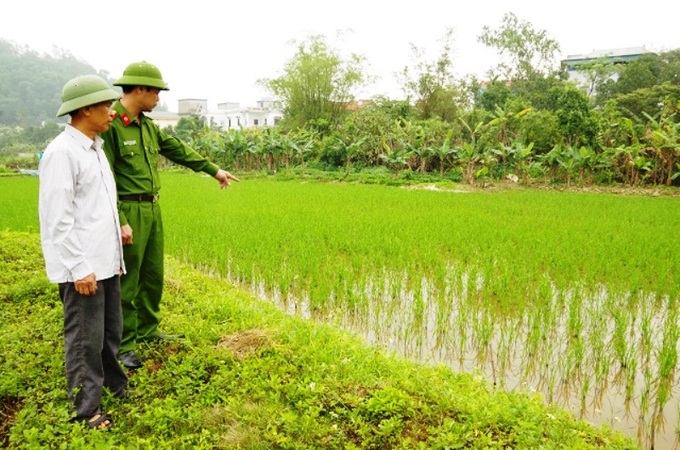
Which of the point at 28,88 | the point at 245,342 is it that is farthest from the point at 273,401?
the point at 28,88

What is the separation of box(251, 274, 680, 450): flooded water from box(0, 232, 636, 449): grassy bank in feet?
1.53

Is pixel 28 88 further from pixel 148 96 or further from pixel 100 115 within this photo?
pixel 100 115

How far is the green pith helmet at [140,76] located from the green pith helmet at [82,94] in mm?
465

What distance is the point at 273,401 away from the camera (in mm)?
2400

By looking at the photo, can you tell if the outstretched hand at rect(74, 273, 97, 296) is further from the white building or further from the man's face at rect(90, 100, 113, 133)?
the white building

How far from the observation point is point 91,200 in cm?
216

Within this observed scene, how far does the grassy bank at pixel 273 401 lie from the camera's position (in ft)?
7.00

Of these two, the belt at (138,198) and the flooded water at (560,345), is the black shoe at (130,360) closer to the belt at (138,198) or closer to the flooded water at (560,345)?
the belt at (138,198)

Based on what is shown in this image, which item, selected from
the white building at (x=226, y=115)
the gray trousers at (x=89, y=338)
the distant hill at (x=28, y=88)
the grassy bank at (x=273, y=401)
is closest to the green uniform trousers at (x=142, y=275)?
the grassy bank at (x=273, y=401)

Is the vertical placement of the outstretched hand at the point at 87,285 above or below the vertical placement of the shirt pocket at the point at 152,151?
below

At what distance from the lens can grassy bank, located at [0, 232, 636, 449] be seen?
2133 mm

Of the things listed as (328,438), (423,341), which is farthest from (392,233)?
(328,438)

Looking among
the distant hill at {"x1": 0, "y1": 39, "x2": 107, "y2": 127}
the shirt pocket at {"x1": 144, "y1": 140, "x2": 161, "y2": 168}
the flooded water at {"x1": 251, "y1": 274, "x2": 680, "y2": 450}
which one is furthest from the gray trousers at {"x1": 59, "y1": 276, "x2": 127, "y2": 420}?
the distant hill at {"x1": 0, "y1": 39, "x2": 107, "y2": 127}

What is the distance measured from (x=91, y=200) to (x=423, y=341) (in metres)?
2.37
